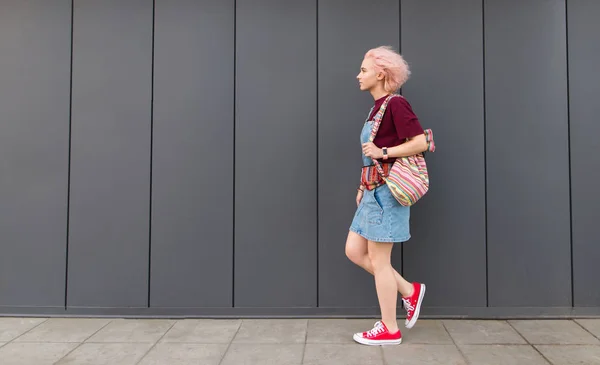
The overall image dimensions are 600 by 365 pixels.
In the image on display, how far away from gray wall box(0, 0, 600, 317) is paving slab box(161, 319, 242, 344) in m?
0.13

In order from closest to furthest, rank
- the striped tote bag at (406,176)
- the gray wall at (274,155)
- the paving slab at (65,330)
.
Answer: the striped tote bag at (406,176) < the paving slab at (65,330) < the gray wall at (274,155)

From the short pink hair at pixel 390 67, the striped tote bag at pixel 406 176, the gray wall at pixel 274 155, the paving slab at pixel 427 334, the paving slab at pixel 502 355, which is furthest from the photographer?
the gray wall at pixel 274 155

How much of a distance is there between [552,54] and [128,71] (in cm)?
383

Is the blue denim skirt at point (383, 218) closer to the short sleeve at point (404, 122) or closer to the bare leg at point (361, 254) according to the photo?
the bare leg at point (361, 254)

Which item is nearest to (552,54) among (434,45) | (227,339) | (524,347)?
(434,45)

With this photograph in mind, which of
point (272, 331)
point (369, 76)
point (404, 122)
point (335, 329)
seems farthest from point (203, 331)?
point (369, 76)

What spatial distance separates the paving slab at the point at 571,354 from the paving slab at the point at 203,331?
2340 mm

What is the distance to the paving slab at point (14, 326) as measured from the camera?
11.5 feet

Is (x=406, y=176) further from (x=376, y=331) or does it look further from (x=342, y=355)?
(x=342, y=355)

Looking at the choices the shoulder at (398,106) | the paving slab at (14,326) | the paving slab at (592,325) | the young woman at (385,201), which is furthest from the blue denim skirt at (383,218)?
the paving slab at (14,326)

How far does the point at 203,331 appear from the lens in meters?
3.61

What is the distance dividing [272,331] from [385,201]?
1.44 metres

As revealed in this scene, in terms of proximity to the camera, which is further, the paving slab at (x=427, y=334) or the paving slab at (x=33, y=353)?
the paving slab at (x=427, y=334)

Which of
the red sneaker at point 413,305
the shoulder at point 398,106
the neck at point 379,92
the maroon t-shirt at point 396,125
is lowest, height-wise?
the red sneaker at point 413,305
